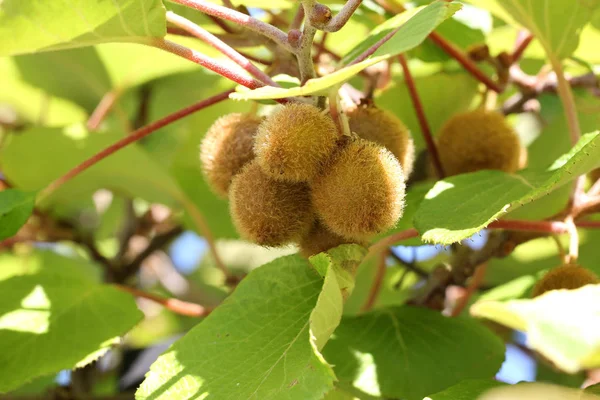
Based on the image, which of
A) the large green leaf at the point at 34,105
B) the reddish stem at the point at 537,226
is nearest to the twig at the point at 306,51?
the reddish stem at the point at 537,226

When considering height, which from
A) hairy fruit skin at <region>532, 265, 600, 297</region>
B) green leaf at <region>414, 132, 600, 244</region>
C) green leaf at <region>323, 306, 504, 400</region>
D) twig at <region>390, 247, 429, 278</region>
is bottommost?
twig at <region>390, 247, 429, 278</region>

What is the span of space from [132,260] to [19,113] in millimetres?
753

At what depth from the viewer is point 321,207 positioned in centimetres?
103

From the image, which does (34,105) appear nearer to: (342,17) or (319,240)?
(319,240)

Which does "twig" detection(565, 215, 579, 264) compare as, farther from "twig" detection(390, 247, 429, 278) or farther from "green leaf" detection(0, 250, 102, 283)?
"green leaf" detection(0, 250, 102, 283)

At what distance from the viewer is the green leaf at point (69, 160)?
1.74 meters

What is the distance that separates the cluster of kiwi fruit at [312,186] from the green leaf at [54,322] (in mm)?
435

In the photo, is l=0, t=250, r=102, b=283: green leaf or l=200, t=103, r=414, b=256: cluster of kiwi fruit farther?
l=0, t=250, r=102, b=283: green leaf

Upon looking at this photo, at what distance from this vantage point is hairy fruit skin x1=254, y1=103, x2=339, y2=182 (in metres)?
0.99

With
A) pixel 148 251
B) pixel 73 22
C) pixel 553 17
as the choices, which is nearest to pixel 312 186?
pixel 73 22

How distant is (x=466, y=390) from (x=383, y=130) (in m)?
0.44

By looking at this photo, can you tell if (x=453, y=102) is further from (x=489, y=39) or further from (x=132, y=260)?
(x=132, y=260)

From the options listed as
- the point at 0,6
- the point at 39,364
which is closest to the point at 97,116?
the point at 39,364

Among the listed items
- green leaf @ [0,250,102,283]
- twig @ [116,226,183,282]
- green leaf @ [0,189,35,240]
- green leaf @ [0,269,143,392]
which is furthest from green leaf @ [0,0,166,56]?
green leaf @ [0,250,102,283]
